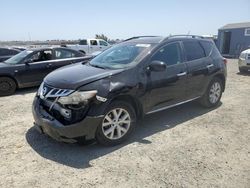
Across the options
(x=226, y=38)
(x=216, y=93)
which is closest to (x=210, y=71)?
(x=216, y=93)

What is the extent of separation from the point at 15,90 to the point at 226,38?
25489 millimetres

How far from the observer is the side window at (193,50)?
5.67 m

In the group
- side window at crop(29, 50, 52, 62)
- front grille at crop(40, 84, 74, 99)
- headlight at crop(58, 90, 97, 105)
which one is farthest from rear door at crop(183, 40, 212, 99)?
side window at crop(29, 50, 52, 62)

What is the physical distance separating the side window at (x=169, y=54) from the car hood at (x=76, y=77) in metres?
0.95

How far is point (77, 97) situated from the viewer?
154 inches

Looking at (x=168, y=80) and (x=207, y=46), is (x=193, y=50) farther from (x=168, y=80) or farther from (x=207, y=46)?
(x=168, y=80)

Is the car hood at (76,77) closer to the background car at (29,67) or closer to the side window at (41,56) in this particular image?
the background car at (29,67)

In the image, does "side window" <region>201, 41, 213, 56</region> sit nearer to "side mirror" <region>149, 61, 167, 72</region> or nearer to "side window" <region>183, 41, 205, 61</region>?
"side window" <region>183, 41, 205, 61</region>

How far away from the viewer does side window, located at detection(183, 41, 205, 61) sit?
5668mm

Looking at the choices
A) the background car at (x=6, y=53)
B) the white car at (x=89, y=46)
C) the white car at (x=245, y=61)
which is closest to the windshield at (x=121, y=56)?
the background car at (x=6, y=53)

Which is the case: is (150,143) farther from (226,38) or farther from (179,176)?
(226,38)

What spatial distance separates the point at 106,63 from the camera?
16.7ft

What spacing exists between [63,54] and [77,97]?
595 cm

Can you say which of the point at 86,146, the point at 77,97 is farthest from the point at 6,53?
the point at 77,97
